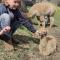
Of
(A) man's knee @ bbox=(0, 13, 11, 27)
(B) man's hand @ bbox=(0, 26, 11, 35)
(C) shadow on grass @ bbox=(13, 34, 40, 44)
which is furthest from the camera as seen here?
(C) shadow on grass @ bbox=(13, 34, 40, 44)

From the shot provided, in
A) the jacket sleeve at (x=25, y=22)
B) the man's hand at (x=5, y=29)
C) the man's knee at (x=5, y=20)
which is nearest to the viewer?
the man's hand at (x=5, y=29)

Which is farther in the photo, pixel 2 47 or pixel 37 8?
pixel 37 8

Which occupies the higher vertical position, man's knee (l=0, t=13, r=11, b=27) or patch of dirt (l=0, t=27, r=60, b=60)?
man's knee (l=0, t=13, r=11, b=27)

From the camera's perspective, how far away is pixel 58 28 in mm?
7547

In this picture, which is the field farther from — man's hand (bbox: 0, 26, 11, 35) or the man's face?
the man's face

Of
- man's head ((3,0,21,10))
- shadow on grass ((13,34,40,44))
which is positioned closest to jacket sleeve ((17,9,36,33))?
man's head ((3,0,21,10))

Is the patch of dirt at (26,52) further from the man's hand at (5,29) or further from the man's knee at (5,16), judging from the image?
the man's knee at (5,16)

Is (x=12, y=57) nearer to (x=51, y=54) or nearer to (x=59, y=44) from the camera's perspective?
(x=51, y=54)

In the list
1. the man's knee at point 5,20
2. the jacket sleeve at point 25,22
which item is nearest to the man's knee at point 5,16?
the man's knee at point 5,20

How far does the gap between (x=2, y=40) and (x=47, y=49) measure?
3.14 ft

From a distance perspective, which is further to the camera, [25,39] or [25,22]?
[25,39]

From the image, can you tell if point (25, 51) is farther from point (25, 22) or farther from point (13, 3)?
point (13, 3)

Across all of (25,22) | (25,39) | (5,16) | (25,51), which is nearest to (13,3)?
(5,16)

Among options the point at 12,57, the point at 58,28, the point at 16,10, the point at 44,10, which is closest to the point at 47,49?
the point at 12,57
